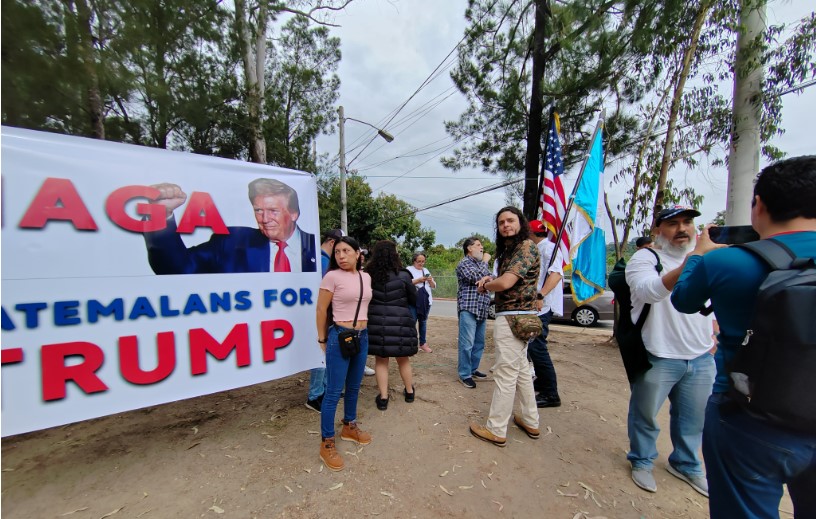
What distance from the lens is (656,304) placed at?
2.31 meters

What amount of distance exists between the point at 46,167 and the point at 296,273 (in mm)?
1706

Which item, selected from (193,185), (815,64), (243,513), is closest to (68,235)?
(193,185)

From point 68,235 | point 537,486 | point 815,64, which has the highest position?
point 815,64

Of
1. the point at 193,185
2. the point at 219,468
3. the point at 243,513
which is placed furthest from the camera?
the point at 193,185

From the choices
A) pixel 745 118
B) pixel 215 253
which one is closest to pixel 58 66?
pixel 215 253

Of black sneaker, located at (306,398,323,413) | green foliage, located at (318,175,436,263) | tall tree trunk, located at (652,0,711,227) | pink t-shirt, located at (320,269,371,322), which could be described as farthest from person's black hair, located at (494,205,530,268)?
green foliage, located at (318,175,436,263)

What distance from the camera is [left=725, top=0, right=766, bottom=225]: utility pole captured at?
3635 millimetres

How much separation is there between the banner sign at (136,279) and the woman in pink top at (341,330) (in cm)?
54

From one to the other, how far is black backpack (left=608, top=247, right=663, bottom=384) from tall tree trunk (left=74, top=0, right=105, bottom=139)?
4592 mm

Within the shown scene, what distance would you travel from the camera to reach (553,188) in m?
4.59

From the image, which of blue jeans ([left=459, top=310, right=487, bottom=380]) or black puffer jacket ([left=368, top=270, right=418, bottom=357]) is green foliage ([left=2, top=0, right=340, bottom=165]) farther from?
blue jeans ([left=459, top=310, right=487, bottom=380])

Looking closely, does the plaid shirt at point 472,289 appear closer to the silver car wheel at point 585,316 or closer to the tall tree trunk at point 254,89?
the tall tree trunk at point 254,89

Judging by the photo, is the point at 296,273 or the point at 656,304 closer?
the point at 656,304

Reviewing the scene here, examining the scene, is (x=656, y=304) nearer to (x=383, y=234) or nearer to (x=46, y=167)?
(x=46, y=167)
